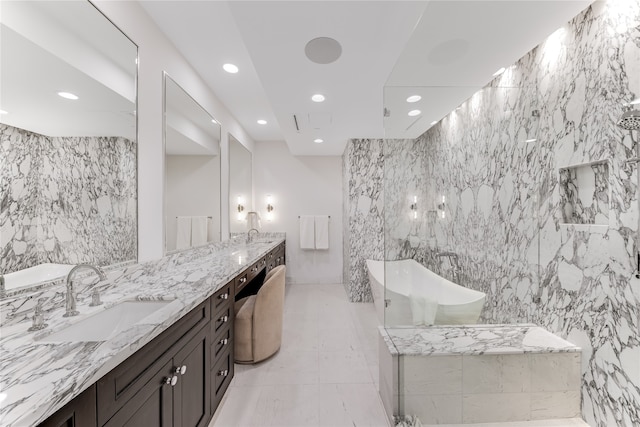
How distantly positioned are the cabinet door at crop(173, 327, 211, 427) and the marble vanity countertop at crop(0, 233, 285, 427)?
226 mm

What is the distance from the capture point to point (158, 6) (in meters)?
1.73

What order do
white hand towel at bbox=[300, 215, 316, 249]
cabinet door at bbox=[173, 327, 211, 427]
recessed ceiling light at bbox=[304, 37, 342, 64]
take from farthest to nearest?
white hand towel at bbox=[300, 215, 316, 249]
recessed ceiling light at bbox=[304, 37, 342, 64]
cabinet door at bbox=[173, 327, 211, 427]

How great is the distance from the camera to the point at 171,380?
42.8 inches

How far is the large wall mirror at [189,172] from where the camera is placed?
6.91 ft

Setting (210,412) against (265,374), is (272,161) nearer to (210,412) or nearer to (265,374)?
(265,374)

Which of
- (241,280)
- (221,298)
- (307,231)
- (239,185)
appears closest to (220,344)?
(221,298)

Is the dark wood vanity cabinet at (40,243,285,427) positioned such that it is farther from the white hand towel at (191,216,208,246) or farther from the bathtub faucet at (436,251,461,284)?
the bathtub faucet at (436,251,461,284)

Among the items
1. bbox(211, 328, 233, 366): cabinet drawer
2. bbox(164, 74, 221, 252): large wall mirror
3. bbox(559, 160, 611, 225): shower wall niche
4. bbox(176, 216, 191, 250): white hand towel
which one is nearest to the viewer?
bbox(559, 160, 611, 225): shower wall niche

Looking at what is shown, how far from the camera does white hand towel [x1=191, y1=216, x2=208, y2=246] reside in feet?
8.25

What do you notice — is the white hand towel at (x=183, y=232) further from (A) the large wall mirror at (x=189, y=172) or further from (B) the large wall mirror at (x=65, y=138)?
(B) the large wall mirror at (x=65, y=138)

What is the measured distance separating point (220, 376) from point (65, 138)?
1589 millimetres

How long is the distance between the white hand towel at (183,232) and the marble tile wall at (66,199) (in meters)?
0.54

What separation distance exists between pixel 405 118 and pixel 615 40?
42.3 inches

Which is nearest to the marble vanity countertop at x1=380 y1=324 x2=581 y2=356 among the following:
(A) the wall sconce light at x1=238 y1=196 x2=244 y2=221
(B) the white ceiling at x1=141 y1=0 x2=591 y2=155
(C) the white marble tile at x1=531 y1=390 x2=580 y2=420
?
(C) the white marble tile at x1=531 y1=390 x2=580 y2=420
